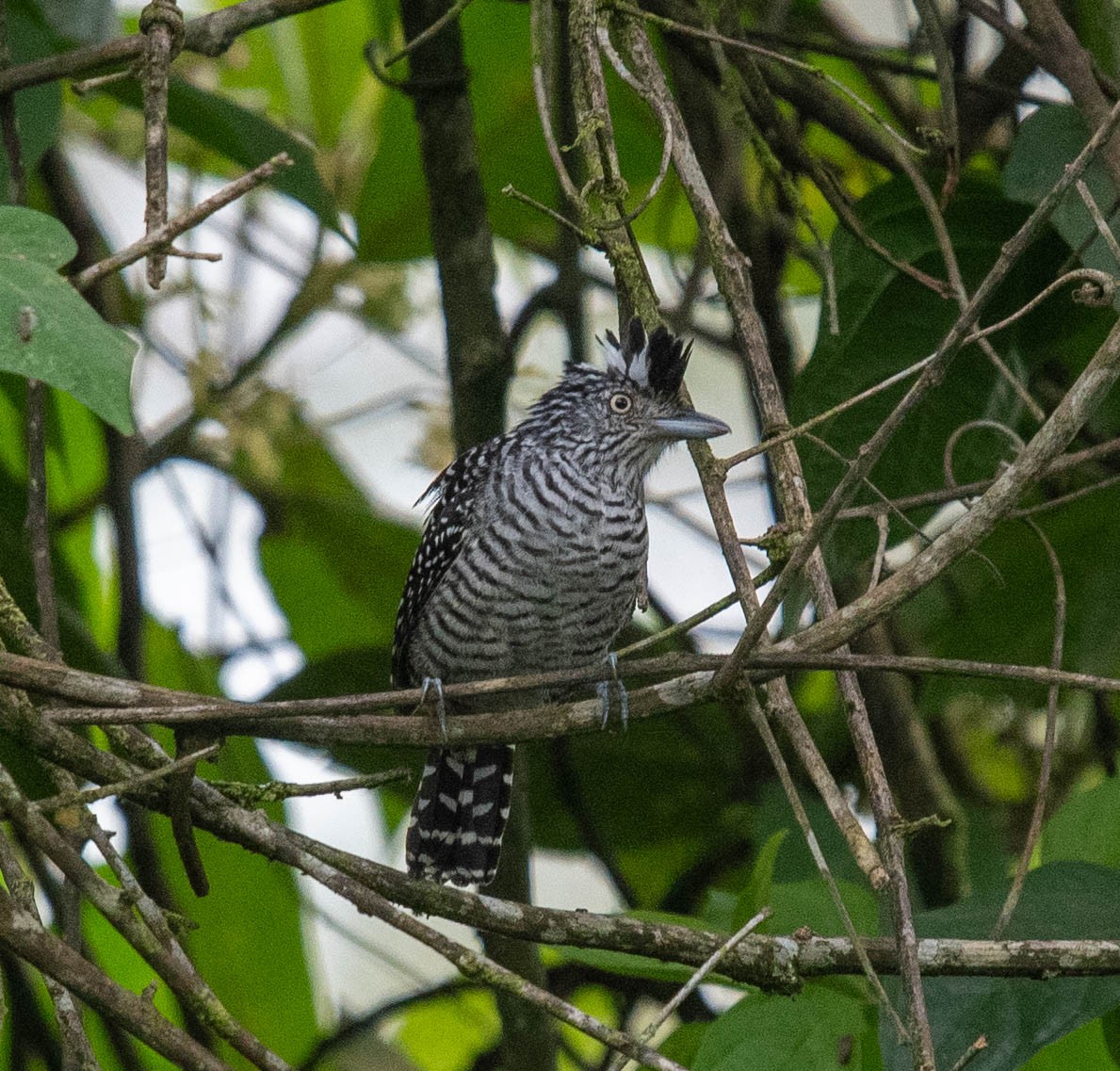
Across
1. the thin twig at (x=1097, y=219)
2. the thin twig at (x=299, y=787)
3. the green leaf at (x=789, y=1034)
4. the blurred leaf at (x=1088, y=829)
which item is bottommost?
the green leaf at (x=789, y=1034)

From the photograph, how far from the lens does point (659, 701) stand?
5.78 feet

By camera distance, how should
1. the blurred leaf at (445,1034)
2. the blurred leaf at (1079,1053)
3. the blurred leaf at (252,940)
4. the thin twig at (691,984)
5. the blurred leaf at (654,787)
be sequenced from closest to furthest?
the thin twig at (691,984), the blurred leaf at (1079,1053), the blurred leaf at (252,940), the blurred leaf at (654,787), the blurred leaf at (445,1034)

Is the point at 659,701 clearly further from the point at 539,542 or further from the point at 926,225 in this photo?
the point at 539,542

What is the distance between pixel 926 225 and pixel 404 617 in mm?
1453

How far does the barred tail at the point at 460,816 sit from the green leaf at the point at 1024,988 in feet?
5.07

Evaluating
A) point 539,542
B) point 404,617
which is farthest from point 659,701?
point 404,617

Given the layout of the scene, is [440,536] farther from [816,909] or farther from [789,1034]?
[789,1034]

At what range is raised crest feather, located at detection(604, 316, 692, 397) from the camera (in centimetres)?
320

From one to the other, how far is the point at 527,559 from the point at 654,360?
0.50m

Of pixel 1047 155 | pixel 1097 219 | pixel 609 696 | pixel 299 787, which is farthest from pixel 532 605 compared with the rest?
pixel 1097 219

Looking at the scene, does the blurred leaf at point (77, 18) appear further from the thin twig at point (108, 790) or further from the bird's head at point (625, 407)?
the thin twig at point (108, 790)

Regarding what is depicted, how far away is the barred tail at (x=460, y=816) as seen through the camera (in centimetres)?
348

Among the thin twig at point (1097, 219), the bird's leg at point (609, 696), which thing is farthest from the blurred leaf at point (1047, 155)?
the bird's leg at point (609, 696)

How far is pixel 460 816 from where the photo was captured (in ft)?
11.7
